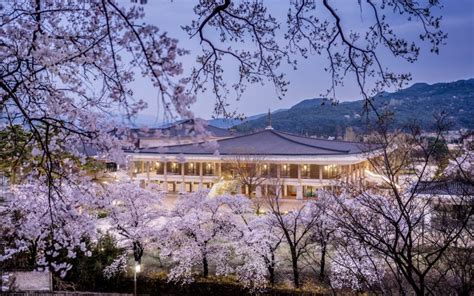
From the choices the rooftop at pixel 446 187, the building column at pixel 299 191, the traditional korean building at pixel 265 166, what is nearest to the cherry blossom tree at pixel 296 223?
the rooftop at pixel 446 187

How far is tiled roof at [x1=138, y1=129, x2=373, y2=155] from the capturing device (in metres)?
20.1

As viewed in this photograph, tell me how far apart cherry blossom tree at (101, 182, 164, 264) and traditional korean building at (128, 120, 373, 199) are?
5704 millimetres

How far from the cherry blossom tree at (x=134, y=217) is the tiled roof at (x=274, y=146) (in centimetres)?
698

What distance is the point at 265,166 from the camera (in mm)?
20828

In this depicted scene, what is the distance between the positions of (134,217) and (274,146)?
12049mm

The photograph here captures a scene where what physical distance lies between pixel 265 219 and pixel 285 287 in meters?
1.98

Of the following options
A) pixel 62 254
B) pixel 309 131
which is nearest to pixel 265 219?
pixel 62 254

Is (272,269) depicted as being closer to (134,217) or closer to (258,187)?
(134,217)

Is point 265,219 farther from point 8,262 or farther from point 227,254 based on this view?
point 8,262

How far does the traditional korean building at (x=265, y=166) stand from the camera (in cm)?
1947

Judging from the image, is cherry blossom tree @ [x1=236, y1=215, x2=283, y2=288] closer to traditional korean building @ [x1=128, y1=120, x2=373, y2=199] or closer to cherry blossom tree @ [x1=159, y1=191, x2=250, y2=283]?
cherry blossom tree @ [x1=159, y1=191, x2=250, y2=283]

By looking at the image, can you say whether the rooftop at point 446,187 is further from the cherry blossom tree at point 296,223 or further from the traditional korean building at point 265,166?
the traditional korean building at point 265,166

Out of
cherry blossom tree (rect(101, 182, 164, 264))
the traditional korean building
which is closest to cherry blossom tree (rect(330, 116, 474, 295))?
cherry blossom tree (rect(101, 182, 164, 264))

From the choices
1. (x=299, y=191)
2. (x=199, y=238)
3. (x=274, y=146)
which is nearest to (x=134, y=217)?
(x=199, y=238)
